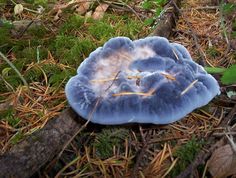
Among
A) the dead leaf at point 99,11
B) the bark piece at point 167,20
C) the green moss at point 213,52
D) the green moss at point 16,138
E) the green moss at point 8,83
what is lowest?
the green moss at point 16,138

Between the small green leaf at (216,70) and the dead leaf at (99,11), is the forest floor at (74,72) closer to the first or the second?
the dead leaf at (99,11)

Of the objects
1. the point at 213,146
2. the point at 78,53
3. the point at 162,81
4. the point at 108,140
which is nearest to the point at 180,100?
the point at 162,81

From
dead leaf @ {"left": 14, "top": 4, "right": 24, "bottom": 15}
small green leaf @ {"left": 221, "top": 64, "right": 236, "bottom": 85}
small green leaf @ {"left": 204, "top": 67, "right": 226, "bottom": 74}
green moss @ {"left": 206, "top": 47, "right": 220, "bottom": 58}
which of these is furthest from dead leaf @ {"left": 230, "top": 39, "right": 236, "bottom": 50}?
dead leaf @ {"left": 14, "top": 4, "right": 24, "bottom": 15}

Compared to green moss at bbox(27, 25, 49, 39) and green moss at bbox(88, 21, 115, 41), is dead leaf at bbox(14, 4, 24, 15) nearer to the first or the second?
green moss at bbox(27, 25, 49, 39)

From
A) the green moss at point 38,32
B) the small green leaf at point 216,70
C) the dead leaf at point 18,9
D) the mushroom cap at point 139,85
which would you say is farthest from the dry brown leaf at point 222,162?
the dead leaf at point 18,9

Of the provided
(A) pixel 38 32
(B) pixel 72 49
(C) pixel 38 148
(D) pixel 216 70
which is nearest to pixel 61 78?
(B) pixel 72 49

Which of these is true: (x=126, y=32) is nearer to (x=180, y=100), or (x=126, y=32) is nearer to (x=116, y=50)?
(x=116, y=50)

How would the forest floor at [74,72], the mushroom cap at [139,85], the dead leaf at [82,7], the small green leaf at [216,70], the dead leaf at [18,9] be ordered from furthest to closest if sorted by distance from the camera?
1. the dead leaf at [82,7]
2. the dead leaf at [18,9]
3. the small green leaf at [216,70]
4. the forest floor at [74,72]
5. the mushroom cap at [139,85]
